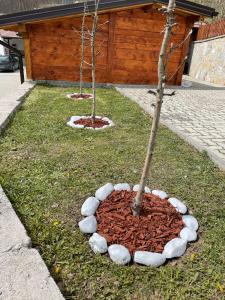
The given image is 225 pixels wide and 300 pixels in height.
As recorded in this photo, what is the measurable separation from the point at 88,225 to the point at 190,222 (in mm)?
Result: 1143

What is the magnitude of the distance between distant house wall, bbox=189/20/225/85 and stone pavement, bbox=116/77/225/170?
15.7 ft

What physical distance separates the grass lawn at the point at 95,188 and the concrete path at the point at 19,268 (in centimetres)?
18

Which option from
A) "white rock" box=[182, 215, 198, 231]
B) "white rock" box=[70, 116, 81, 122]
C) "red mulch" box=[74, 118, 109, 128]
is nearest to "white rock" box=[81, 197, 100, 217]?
"white rock" box=[182, 215, 198, 231]

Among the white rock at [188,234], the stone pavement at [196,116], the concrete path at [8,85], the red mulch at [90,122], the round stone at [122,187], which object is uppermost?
the round stone at [122,187]

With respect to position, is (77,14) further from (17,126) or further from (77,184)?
(77,184)

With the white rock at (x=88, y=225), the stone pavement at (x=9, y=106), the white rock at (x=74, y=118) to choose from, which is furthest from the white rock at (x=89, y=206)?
the white rock at (x=74, y=118)

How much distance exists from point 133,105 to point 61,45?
5.31 metres

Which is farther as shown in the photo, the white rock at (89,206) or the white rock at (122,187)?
the white rock at (122,187)

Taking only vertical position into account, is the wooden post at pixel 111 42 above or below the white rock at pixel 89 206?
above

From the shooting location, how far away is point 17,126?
19.9 feet

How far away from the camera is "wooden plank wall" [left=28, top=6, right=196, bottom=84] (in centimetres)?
1159

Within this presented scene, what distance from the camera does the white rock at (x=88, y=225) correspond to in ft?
9.18

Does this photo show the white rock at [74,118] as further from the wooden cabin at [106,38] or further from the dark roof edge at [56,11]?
the dark roof edge at [56,11]

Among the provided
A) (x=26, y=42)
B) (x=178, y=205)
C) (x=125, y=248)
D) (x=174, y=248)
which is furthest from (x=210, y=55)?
(x=125, y=248)
